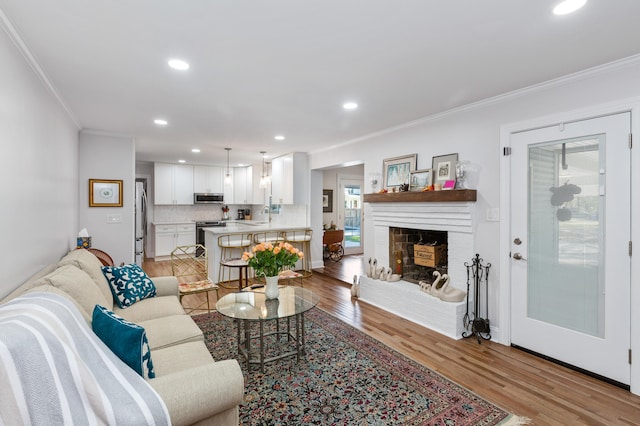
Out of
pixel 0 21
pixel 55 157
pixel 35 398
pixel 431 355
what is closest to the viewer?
pixel 35 398

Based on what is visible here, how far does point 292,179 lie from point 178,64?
3970mm

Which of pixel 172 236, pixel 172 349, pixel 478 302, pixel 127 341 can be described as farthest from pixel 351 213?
pixel 127 341

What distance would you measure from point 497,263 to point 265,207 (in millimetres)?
6012

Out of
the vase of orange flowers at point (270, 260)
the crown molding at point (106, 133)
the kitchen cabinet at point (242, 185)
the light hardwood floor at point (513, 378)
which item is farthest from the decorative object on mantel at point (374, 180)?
the kitchen cabinet at point (242, 185)

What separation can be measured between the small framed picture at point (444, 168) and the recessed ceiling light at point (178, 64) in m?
2.89

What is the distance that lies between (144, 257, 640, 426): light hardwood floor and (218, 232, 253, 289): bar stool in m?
2.44

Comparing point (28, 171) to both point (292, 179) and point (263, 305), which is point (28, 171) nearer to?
point (263, 305)

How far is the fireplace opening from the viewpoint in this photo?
13.4 feet

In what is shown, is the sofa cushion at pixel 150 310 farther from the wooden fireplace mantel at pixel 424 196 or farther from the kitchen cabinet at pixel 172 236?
the kitchen cabinet at pixel 172 236

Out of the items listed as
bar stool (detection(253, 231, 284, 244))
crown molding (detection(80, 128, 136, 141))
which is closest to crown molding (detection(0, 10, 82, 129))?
crown molding (detection(80, 128, 136, 141))

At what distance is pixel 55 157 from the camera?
3.14 m

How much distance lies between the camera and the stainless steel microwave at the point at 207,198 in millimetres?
8188

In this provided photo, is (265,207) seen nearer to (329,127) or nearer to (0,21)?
(329,127)

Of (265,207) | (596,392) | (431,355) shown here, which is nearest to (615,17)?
(596,392)
